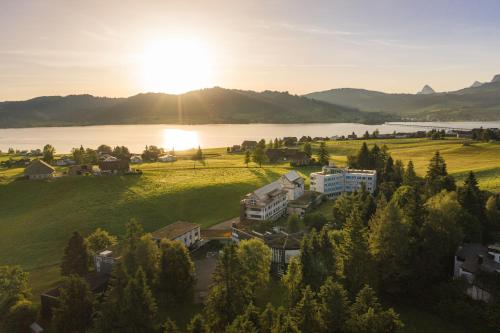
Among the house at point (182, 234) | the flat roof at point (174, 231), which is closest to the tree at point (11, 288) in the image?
the house at point (182, 234)

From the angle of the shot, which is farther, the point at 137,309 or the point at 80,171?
the point at 80,171

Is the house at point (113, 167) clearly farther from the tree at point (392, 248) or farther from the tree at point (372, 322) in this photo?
the tree at point (372, 322)

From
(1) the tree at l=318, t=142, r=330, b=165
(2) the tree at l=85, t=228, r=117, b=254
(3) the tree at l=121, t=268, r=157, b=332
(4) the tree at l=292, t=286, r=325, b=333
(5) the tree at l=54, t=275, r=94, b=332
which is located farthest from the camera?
(1) the tree at l=318, t=142, r=330, b=165

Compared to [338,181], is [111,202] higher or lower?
lower

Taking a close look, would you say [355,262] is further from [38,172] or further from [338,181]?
[38,172]

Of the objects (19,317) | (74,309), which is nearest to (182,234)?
(74,309)

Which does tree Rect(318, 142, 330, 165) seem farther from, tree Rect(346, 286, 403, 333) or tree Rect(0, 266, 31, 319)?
tree Rect(0, 266, 31, 319)

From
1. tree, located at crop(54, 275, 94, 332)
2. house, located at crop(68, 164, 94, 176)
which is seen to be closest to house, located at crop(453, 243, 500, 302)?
tree, located at crop(54, 275, 94, 332)
